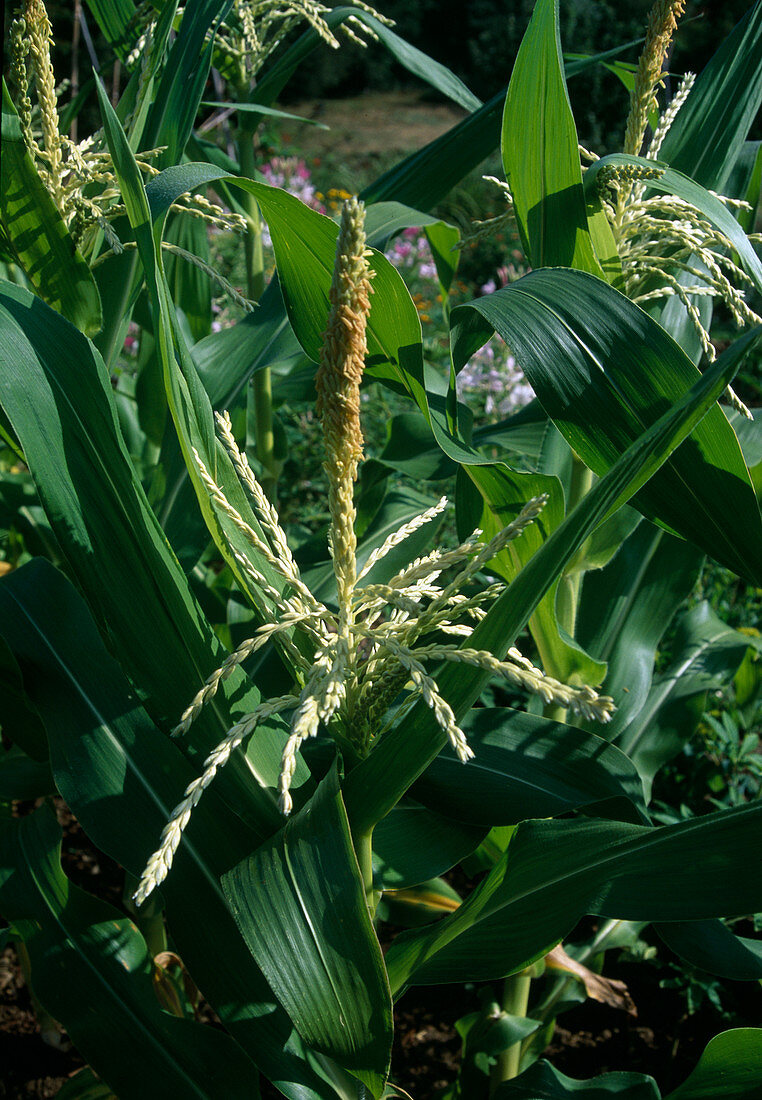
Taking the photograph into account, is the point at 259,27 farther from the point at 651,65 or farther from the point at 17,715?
the point at 17,715

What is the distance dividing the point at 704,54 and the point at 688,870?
9843mm

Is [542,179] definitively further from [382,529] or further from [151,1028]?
[151,1028]

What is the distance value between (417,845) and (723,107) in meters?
1.10

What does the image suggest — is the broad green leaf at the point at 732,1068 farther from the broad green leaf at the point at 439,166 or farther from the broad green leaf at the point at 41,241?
the broad green leaf at the point at 439,166

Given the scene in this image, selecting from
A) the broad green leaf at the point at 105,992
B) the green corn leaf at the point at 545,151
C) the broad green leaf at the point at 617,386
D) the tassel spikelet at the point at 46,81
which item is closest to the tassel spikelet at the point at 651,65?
the green corn leaf at the point at 545,151

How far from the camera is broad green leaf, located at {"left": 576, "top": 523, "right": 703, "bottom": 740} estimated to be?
4.59 ft

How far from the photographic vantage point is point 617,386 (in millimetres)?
883

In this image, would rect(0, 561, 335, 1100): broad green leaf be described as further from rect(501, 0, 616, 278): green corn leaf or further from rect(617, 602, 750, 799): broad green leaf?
rect(617, 602, 750, 799): broad green leaf

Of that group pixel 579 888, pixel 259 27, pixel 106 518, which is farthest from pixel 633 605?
pixel 259 27

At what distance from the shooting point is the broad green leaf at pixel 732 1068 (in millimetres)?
931

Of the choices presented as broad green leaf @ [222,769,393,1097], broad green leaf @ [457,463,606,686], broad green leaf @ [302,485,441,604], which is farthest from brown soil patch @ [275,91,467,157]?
broad green leaf @ [222,769,393,1097]

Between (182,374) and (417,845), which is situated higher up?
(182,374)

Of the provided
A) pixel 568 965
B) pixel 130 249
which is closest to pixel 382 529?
pixel 130 249

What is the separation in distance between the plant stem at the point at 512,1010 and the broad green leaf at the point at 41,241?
3.88 feet
